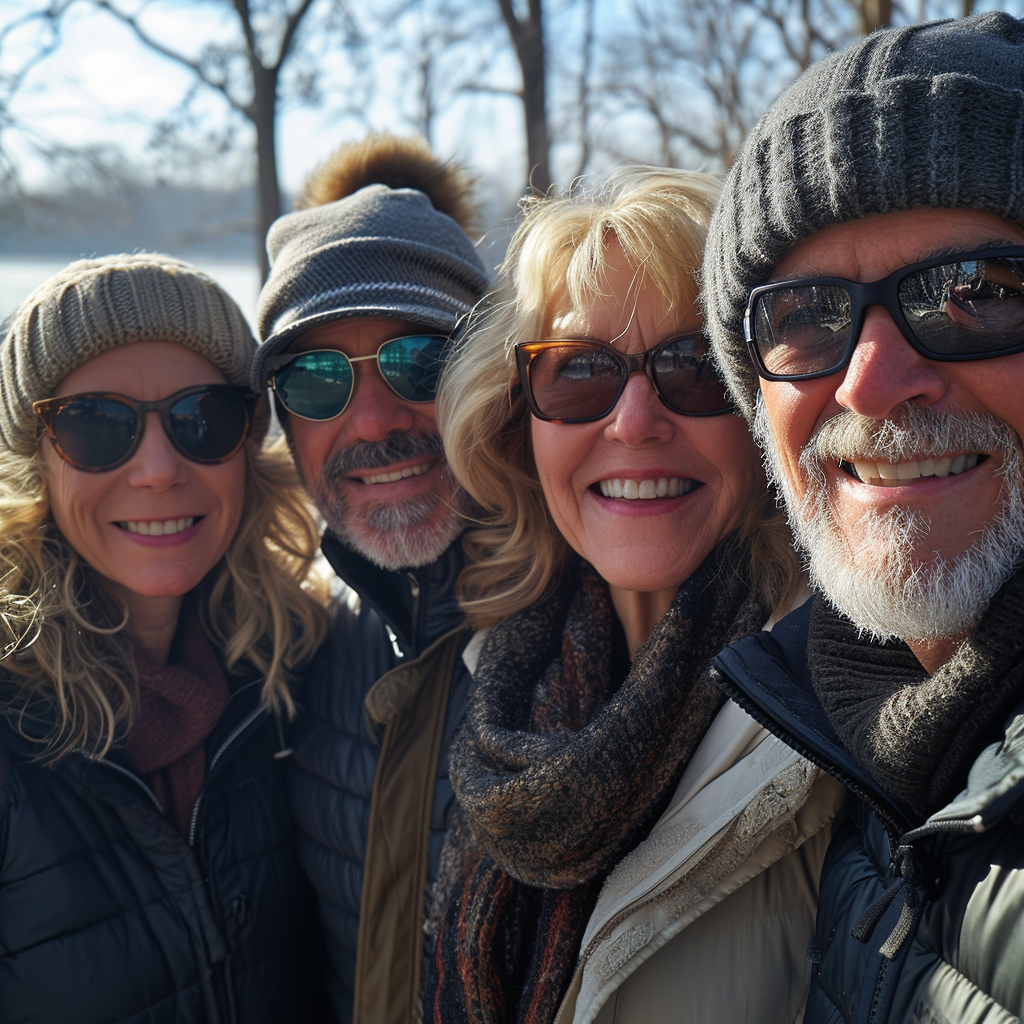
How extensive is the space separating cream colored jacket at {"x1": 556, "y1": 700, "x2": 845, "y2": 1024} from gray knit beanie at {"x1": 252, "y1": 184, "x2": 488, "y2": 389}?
5.05ft

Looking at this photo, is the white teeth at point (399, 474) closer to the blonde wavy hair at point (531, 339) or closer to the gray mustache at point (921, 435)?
the blonde wavy hair at point (531, 339)

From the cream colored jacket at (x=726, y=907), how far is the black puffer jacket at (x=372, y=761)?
63 cm

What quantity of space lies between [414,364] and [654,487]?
90 cm

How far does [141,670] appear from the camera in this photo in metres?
2.45

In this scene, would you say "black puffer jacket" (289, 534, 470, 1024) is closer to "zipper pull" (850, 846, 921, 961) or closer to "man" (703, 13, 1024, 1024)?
"man" (703, 13, 1024, 1024)

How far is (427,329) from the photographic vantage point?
8.65 ft

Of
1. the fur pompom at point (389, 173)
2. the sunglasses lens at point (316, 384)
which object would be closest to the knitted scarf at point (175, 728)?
the sunglasses lens at point (316, 384)

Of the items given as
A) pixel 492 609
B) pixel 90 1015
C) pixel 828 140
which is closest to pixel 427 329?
pixel 492 609

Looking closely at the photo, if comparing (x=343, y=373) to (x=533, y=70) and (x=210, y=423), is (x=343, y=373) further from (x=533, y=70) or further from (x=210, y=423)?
(x=533, y=70)

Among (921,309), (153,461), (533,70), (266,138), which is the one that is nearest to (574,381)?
(921,309)

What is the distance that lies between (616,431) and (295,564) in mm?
1337

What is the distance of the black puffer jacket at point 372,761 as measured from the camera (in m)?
2.20

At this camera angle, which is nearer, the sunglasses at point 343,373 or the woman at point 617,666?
the woman at point 617,666

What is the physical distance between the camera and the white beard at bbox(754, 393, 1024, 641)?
4.52 feet
